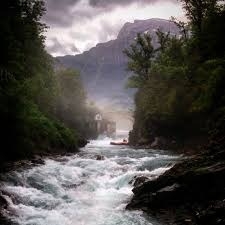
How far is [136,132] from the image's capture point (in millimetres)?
56875

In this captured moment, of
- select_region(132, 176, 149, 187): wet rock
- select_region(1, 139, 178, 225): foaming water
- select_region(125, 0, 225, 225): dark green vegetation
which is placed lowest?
select_region(1, 139, 178, 225): foaming water

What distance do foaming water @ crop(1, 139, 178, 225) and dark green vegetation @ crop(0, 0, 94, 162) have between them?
2.60 m

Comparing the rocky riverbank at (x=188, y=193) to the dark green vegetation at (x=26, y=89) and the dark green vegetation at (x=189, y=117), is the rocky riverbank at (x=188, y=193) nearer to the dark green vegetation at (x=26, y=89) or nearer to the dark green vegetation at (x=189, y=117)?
the dark green vegetation at (x=189, y=117)

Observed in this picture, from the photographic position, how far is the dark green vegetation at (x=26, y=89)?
853 inches

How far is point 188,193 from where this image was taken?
14.6m

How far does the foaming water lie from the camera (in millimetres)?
14281

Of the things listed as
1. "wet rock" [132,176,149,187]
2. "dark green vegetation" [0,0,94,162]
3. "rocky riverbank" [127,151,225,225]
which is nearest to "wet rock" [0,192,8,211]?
"rocky riverbank" [127,151,225,225]

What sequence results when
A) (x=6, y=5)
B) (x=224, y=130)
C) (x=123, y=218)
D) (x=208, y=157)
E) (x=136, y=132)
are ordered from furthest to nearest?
(x=136, y=132) → (x=6, y=5) → (x=224, y=130) → (x=208, y=157) → (x=123, y=218)

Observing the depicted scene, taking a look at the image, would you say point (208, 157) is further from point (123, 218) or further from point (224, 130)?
point (123, 218)

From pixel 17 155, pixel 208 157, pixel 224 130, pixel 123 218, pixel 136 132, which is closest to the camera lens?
pixel 123 218

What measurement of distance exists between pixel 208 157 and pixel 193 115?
2114 cm

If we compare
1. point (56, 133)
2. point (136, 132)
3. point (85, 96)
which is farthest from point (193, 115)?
point (85, 96)

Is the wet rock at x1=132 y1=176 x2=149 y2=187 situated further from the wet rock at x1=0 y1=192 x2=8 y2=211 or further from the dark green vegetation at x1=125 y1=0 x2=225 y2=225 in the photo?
the wet rock at x1=0 y1=192 x2=8 y2=211

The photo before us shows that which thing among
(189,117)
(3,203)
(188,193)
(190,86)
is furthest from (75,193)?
(190,86)
